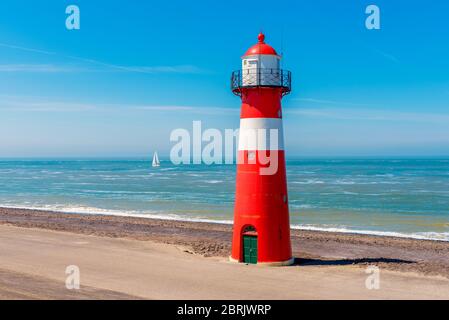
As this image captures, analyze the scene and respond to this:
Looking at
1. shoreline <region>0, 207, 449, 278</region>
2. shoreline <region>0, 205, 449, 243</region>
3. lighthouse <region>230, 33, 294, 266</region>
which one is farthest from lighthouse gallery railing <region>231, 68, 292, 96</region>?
shoreline <region>0, 205, 449, 243</region>

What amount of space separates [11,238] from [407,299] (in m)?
16.7

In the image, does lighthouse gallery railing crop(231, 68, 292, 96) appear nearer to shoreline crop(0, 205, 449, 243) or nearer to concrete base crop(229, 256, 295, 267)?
concrete base crop(229, 256, 295, 267)

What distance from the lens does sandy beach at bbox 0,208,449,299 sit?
1250 cm

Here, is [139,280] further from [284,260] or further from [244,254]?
[284,260]

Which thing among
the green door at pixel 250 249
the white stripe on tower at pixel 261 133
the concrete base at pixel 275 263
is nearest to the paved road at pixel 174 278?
the concrete base at pixel 275 263

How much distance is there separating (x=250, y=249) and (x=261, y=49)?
6038mm

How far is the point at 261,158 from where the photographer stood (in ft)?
48.6

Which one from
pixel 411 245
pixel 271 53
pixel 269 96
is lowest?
pixel 411 245

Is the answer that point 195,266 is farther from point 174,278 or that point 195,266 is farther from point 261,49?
point 261,49

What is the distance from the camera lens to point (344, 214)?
3325 centimetres
